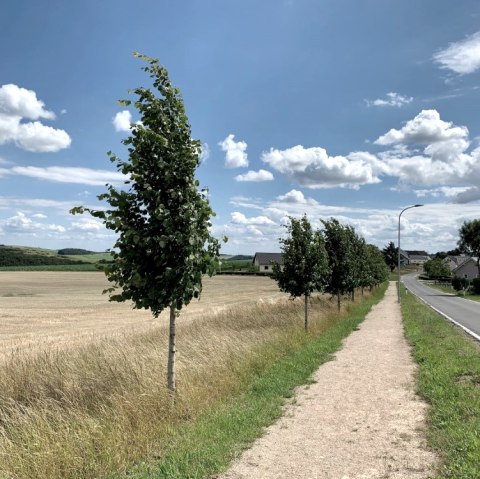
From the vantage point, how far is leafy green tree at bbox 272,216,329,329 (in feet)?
55.3

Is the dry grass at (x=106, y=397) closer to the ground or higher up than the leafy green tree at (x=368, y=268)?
closer to the ground

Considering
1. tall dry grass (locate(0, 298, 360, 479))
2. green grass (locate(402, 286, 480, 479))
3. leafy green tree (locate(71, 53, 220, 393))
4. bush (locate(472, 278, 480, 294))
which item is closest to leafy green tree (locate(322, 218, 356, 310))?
green grass (locate(402, 286, 480, 479))

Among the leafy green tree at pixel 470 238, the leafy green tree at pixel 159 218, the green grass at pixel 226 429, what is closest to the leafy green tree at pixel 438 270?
the leafy green tree at pixel 470 238

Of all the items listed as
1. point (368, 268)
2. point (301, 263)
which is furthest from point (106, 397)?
point (368, 268)

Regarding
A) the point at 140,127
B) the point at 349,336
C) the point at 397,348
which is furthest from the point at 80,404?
the point at 349,336

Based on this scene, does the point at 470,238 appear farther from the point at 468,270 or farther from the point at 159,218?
the point at 159,218

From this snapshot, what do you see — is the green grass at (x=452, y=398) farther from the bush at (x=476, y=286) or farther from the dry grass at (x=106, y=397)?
the bush at (x=476, y=286)

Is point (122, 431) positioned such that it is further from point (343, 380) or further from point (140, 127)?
point (343, 380)

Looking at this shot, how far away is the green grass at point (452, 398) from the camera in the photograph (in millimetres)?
4841

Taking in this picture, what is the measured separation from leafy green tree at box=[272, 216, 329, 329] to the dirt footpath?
697 centimetres

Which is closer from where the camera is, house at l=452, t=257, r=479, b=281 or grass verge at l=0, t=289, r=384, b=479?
grass verge at l=0, t=289, r=384, b=479

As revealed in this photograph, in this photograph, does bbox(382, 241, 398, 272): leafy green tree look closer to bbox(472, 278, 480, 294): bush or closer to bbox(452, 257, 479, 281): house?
bbox(452, 257, 479, 281): house

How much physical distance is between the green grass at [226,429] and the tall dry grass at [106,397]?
23 centimetres

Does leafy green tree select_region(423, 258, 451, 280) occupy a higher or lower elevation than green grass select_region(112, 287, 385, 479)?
higher
